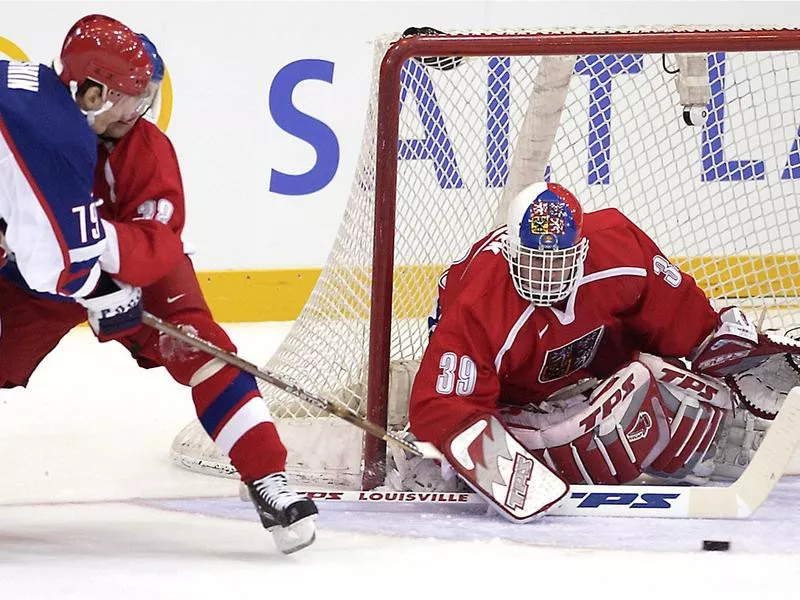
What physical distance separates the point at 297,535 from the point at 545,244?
740 millimetres

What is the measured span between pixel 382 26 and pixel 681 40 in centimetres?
195

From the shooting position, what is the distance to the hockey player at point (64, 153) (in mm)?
2260

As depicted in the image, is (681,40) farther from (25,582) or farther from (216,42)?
(216,42)

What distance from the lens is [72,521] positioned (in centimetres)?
285

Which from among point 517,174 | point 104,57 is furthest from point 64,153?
point 517,174

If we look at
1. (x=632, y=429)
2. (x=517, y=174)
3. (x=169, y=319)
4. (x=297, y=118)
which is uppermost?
(x=297, y=118)

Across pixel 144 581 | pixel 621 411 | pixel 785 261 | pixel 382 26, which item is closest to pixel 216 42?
pixel 382 26

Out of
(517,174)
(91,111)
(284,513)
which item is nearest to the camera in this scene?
(91,111)

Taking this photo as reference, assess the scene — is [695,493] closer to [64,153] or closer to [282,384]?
[282,384]

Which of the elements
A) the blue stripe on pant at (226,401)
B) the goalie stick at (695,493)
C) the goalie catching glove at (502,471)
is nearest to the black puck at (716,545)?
the goalie stick at (695,493)

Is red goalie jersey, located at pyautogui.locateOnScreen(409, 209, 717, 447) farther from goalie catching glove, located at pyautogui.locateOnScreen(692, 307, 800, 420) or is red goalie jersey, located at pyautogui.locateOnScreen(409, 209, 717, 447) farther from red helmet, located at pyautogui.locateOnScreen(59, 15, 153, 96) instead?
red helmet, located at pyautogui.locateOnScreen(59, 15, 153, 96)

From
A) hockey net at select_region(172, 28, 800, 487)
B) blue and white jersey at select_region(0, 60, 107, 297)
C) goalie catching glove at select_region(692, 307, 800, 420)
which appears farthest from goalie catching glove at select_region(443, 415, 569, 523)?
blue and white jersey at select_region(0, 60, 107, 297)

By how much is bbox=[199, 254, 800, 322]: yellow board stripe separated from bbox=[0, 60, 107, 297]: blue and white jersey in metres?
0.95

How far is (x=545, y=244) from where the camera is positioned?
9.05 ft
